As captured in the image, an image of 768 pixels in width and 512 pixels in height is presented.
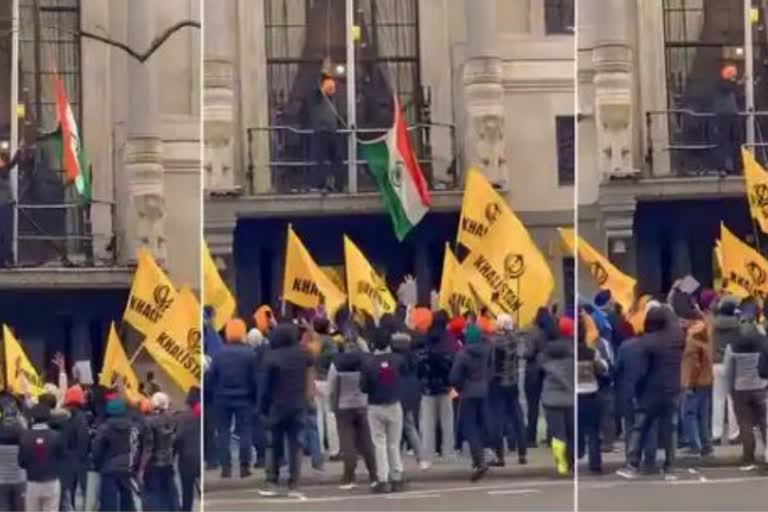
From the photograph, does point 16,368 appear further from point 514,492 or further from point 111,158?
point 514,492

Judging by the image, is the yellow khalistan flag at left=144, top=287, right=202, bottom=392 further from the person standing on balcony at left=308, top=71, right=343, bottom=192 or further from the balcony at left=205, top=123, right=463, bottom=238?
the person standing on balcony at left=308, top=71, right=343, bottom=192

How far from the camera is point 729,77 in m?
4.30

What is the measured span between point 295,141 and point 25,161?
2.69ft

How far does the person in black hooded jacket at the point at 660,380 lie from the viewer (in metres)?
4.25

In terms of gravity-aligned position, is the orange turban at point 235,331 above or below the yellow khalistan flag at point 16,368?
above

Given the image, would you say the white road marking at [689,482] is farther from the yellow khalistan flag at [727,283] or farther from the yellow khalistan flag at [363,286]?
the yellow khalistan flag at [363,286]

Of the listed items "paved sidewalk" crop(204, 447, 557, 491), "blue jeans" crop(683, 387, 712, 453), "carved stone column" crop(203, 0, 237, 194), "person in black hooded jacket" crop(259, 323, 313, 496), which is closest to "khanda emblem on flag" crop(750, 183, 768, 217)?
"blue jeans" crop(683, 387, 712, 453)

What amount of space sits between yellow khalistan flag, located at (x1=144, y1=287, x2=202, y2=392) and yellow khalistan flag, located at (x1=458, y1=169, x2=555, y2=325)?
0.68 m

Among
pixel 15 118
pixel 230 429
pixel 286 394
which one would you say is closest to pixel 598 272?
pixel 286 394

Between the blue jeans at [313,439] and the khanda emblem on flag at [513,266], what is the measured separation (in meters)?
0.61

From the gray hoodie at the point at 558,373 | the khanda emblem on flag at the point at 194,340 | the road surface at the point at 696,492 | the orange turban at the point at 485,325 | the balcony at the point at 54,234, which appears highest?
→ the balcony at the point at 54,234

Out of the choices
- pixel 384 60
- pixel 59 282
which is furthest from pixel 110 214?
pixel 384 60

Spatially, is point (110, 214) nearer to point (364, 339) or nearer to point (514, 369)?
point (364, 339)

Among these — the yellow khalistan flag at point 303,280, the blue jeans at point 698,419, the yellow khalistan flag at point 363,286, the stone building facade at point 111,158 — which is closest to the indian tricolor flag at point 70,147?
the stone building facade at point 111,158
